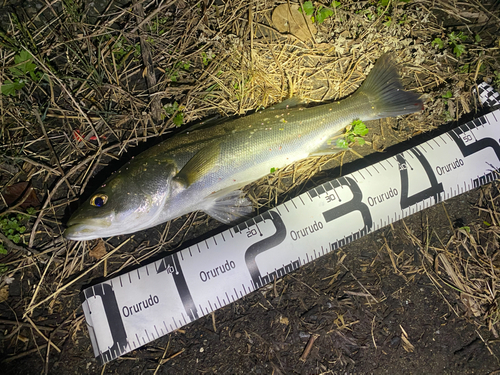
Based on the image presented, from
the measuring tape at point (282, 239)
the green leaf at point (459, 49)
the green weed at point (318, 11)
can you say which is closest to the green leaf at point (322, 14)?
the green weed at point (318, 11)

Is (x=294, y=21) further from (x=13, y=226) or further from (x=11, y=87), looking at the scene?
(x=13, y=226)

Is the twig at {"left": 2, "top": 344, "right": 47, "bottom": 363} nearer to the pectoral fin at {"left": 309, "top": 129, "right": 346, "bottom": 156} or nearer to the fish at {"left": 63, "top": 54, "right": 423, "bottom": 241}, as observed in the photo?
the fish at {"left": 63, "top": 54, "right": 423, "bottom": 241}

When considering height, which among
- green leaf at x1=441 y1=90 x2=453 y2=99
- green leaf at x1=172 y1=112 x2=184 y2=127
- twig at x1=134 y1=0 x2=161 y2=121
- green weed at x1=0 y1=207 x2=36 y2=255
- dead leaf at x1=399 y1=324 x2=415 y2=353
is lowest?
dead leaf at x1=399 y1=324 x2=415 y2=353

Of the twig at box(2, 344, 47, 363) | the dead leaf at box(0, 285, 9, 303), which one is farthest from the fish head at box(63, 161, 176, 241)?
the twig at box(2, 344, 47, 363)

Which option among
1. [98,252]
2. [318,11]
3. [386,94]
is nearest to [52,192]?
[98,252]

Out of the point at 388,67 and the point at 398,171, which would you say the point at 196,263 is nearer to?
the point at 398,171

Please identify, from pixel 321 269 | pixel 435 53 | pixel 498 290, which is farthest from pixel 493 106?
pixel 321 269

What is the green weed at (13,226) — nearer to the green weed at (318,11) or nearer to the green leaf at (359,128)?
the green leaf at (359,128)
